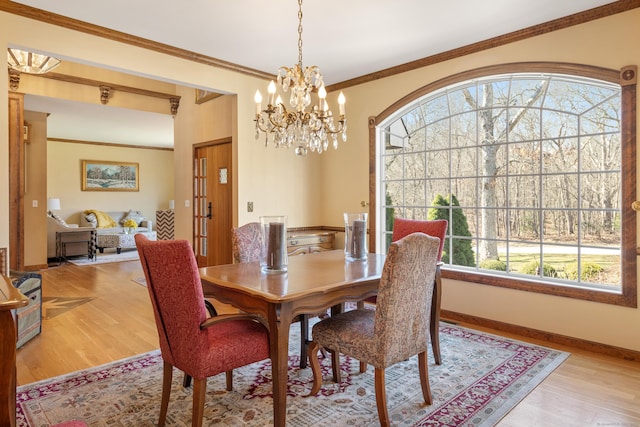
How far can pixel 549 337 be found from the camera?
11.2 ft

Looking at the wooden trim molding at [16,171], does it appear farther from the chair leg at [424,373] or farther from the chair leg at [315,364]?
the chair leg at [424,373]

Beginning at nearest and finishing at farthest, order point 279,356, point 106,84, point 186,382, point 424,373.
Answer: point 279,356 < point 424,373 < point 186,382 < point 106,84

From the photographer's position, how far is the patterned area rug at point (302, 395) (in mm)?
2174

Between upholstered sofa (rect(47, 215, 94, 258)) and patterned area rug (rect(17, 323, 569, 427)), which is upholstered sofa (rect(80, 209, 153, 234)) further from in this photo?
patterned area rug (rect(17, 323, 569, 427))

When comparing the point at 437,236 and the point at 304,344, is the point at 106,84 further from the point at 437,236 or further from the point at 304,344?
the point at 437,236

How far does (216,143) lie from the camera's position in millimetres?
5312

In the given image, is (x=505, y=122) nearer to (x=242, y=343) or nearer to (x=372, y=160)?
(x=372, y=160)

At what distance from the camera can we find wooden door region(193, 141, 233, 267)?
516 cm

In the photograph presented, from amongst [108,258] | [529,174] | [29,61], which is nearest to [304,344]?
[529,174]

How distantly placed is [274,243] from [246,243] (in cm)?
74

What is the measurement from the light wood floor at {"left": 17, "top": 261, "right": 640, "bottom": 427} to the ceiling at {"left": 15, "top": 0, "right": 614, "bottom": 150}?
2692mm

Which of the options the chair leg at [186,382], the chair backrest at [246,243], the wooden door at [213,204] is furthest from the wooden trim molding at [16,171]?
the chair leg at [186,382]

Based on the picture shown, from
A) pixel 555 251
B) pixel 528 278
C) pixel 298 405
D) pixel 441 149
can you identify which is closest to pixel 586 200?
pixel 555 251

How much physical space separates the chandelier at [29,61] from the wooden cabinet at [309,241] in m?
3.28
